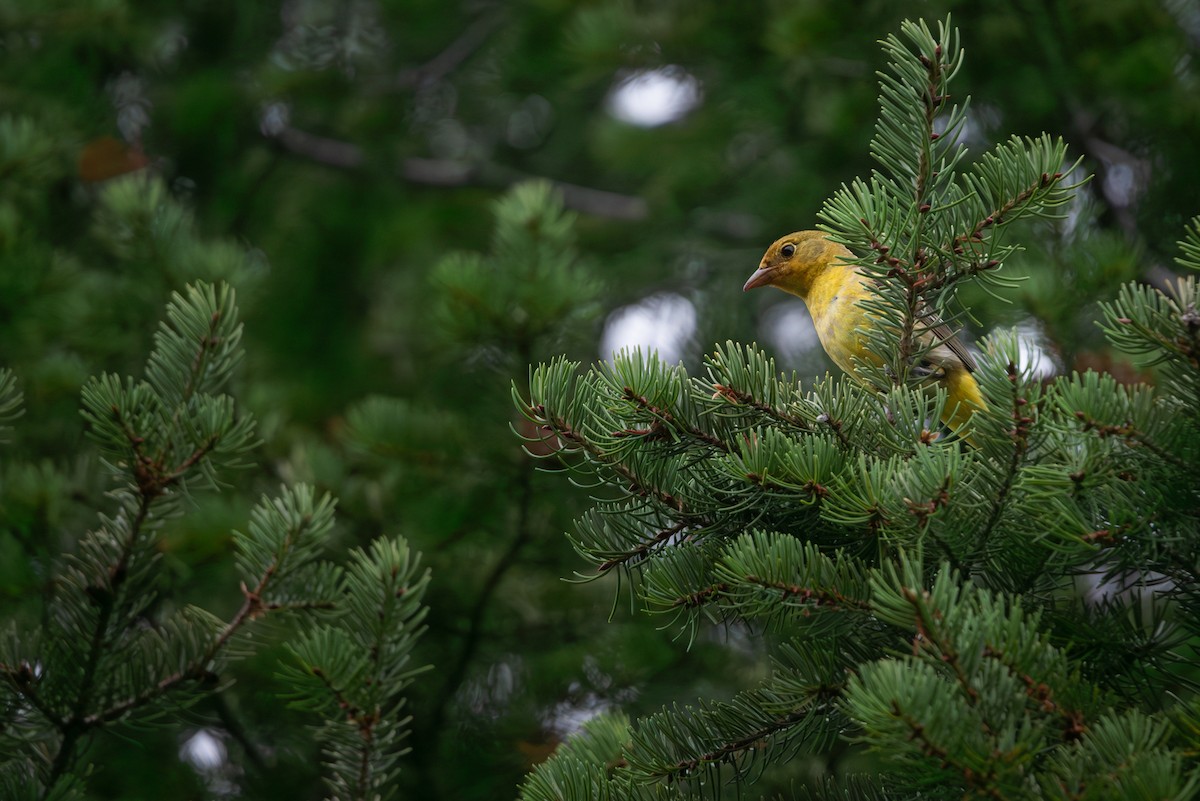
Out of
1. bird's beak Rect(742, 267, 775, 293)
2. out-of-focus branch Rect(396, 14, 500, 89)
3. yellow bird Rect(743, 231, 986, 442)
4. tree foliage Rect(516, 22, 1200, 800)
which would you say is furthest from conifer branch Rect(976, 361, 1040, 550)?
out-of-focus branch Rect(396, 14, 500, 89)

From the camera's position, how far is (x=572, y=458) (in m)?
3.67

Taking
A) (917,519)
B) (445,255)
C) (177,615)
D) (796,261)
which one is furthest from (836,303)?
(177,615)

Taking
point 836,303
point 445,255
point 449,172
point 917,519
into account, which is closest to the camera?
point 917,519

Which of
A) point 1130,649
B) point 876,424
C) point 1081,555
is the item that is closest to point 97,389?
point 876,424

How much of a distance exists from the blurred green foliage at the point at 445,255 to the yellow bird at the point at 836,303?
10.4 inches

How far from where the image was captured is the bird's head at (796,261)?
388 centimetres

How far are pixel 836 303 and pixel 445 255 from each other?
1975 millimetres

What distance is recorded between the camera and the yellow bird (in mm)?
3232

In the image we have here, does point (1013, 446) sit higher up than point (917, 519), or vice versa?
point (1013, 446)

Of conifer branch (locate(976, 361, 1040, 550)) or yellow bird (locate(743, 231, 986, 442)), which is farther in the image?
yellow bird (locate(743, 231, 986, 442))

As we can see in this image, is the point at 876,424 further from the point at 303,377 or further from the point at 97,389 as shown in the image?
the point at 303,377

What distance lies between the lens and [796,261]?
3922 mm

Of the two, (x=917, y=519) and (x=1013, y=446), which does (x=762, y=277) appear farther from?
(x=917, y=519)

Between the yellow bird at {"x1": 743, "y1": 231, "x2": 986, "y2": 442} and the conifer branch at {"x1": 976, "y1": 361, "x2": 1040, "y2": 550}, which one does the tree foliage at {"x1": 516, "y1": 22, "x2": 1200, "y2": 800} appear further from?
the yellow bird at {"x1": 743, "y1": 231, "x2": 986, "y2": 442}
